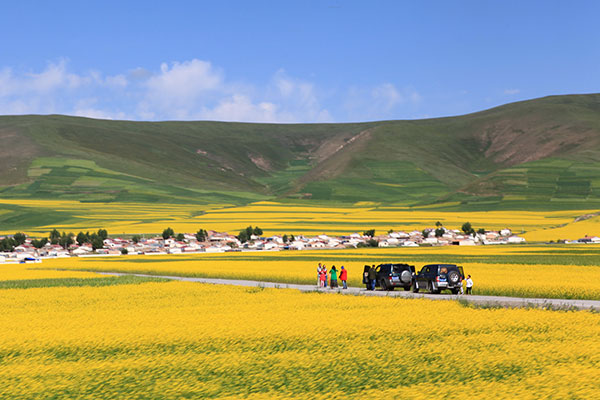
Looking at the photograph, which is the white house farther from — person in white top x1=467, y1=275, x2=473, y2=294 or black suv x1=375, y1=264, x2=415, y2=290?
person in white top x1=467, y1=275, x2=473, y2=294

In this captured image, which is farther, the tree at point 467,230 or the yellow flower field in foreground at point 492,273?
the tree at point 467,230

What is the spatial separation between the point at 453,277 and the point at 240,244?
102206 mm

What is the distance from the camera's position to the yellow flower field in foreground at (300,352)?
19.8 meters

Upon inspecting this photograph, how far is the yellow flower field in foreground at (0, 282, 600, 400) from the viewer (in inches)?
778

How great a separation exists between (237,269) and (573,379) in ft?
172

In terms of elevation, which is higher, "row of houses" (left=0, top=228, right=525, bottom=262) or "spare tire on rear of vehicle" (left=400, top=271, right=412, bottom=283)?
"row of houses" (left=0, top=228, right=525, bottom=262)

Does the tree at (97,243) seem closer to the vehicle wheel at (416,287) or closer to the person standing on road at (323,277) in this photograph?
the person standing on road at (323,277)

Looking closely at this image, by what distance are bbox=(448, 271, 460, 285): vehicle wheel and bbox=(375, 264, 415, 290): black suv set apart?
13.3 ft

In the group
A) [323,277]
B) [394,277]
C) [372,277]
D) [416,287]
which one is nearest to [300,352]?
[416,287]

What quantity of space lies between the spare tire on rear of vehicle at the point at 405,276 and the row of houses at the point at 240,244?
245ft

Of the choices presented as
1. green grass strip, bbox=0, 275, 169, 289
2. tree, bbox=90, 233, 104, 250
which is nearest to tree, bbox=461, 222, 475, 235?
tree, bbox=90, 233, 104, 250

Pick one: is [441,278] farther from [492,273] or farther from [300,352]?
[300,352]

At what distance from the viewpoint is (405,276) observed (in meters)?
50.6

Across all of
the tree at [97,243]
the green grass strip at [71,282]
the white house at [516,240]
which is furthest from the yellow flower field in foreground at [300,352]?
the tree at [97,243]
